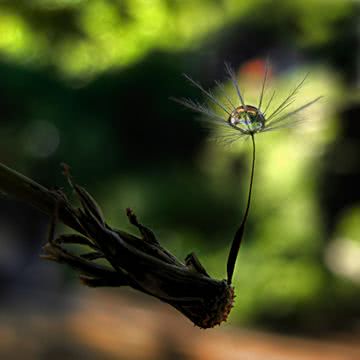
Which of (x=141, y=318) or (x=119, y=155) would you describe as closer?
(x=119, y=155)

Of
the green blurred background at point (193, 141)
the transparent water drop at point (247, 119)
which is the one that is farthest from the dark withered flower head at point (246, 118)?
the green blurred background at point (193, 141)

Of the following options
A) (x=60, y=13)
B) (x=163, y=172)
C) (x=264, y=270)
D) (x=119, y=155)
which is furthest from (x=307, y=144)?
(x=60, y=13)

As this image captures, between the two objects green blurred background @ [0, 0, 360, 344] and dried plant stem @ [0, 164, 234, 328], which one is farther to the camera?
green blurred background @ [0, 0, 360, 344]

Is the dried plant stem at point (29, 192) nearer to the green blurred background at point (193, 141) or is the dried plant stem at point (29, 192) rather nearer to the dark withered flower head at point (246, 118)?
the dark withered flower head at point (246, 118)

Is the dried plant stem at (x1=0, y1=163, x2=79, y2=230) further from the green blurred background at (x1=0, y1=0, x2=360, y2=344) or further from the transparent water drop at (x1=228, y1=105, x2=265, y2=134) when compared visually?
the green blurred background at (x1=0, y1=0, x2=360, y2=344)

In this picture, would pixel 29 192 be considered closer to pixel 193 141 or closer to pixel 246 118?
pixel 246 118

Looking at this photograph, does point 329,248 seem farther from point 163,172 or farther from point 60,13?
point 60,13

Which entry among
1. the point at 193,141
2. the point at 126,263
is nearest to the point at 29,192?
the point at 126,263

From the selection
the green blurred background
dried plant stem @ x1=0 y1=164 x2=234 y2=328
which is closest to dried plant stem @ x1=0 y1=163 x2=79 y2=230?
dried plant stem @ x1=0 y1=164 x2=234 y2=328
